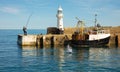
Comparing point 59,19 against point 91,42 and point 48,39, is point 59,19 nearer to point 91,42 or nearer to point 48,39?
point 48,39

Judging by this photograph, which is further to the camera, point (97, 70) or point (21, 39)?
point (21, 39)

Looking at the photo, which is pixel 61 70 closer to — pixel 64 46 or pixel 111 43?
pixel 64 46

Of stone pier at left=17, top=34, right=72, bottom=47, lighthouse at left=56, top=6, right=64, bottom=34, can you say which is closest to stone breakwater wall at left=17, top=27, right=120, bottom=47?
stone pier at left=17, top=34, right=72, bottom=47

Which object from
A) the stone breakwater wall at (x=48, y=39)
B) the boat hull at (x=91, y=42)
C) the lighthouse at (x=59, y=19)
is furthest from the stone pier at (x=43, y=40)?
the lighthouse at (x=59, y=19)

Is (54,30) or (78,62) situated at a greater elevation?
(54,30)

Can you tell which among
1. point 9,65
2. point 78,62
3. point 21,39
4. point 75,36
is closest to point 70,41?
point 75,36

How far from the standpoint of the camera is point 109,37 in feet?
273

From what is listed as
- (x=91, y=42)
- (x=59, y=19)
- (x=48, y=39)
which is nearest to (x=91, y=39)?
(x=91, y=42)

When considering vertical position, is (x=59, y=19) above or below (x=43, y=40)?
above

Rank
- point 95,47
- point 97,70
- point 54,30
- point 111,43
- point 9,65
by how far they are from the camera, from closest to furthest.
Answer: point 97,70 → point 9,65 → point 95,47 → point 111,43 → point 54,30

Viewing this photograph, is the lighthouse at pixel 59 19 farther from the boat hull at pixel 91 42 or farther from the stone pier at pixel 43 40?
the boat hull at pixel 91 42

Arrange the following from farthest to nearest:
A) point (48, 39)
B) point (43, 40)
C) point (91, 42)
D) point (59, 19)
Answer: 1. point (59, 19)
2. point (48, 39)
3. point (43, 40)
4. point (91, 42)

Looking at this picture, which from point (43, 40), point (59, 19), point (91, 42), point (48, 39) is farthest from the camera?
point (59, 19)

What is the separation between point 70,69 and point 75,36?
4004cm
